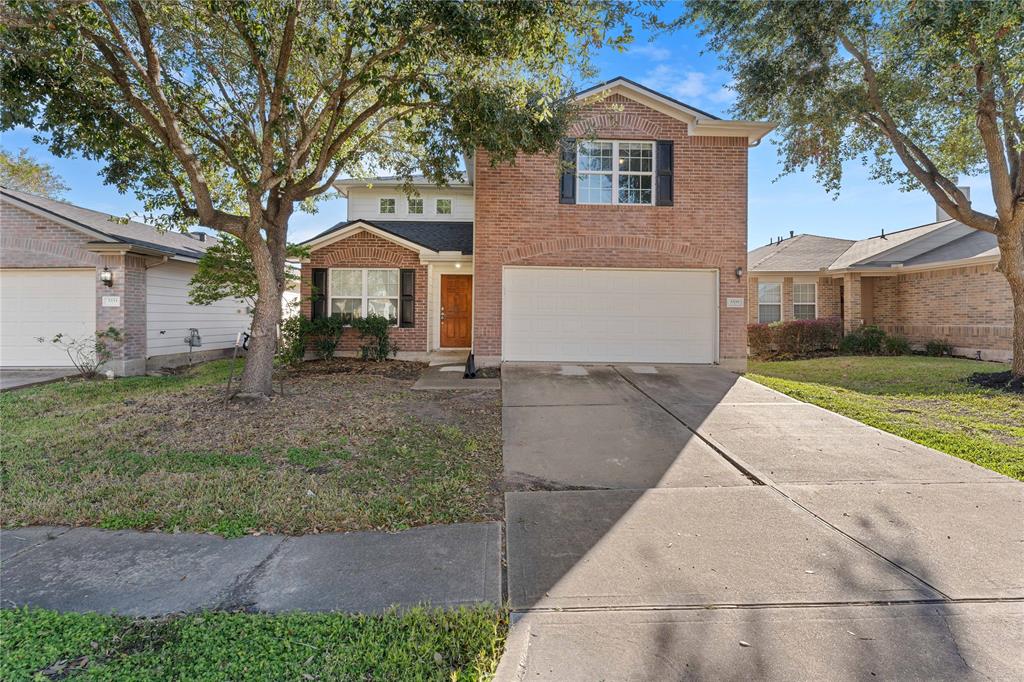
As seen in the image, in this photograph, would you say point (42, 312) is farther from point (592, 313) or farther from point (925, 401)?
point (925, 401)

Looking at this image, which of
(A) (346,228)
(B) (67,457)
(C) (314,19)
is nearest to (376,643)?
(B) (67,457)

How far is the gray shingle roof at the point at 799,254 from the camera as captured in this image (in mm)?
16422

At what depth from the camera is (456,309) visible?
1330 centimetres

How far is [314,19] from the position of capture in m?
6.91

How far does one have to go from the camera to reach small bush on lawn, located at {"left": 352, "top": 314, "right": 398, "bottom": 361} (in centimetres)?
1170

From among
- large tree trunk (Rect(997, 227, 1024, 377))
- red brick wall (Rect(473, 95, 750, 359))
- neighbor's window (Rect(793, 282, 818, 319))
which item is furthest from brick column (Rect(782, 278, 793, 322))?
red brick wall (Rect(473, 95, 750, 359))

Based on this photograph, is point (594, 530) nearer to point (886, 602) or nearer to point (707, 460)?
point (886, 602)

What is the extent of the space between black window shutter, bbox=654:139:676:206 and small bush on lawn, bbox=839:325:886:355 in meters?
8.80

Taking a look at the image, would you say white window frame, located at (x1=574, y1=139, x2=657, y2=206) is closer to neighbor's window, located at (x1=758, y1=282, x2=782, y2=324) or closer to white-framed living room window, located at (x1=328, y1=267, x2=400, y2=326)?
white-framed living room window, located at (x1=328, y1=267, x2=400, y2=326)

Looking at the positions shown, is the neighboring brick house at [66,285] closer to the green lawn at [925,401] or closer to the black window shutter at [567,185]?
the black window shutter at [567,185]

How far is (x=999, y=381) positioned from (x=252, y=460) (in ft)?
42.4

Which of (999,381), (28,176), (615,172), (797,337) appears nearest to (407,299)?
(615,172)

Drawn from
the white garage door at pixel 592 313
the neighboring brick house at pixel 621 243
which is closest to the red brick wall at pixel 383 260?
the neighboring brick house at pixel 621 243

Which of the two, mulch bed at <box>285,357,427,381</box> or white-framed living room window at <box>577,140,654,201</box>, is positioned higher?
white-framed living room window at <box>577,140,654,201</box>
